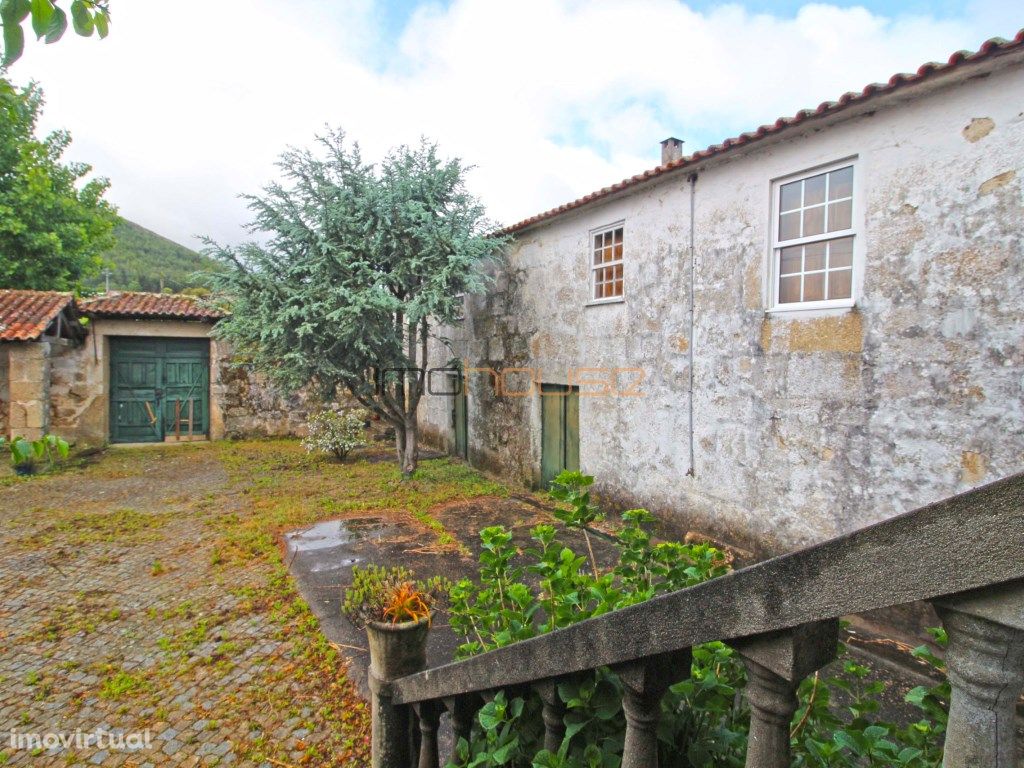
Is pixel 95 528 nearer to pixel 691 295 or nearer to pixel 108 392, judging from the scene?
pixel 108 392

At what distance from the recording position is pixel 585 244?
823 centimetres

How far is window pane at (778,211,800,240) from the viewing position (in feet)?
17.9

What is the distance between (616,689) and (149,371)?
15.9m

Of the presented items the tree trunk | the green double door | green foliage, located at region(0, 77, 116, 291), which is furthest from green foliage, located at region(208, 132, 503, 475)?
green foliage, located at region(0, 77, 116, 291)

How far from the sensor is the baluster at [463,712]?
192 centimetres

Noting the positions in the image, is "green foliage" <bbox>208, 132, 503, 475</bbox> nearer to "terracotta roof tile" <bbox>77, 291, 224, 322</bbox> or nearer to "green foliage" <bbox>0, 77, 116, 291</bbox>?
"terracotta roof tile" <bbox>77, 291, 224, 322</bbox>

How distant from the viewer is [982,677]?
812mm

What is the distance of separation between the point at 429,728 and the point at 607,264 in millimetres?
6675

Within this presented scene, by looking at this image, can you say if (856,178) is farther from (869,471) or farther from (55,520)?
(55,520)

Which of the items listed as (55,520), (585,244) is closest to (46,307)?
(55,520)

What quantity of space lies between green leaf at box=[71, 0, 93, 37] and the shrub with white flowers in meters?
10.9

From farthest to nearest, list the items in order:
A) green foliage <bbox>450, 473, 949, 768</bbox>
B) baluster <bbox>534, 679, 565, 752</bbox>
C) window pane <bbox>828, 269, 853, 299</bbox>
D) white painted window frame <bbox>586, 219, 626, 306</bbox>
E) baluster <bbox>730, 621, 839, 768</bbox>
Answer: white painted window frame <bbox>586, 219, 626, 306</bbox> → window pane <bbox>828, 269, 853, 299</bbox> → baluster <bbox>534, 679, 565, 752</bbox> → green foliage <bbox>450, 473, 949, 768</bbox> → baluster <bbox>730, 621, 839, 768</bbox>

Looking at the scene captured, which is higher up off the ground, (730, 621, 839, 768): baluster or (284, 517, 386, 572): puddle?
(730, 621, 839, 768): baluster

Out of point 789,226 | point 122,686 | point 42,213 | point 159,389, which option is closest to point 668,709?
point 122,686
